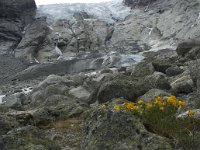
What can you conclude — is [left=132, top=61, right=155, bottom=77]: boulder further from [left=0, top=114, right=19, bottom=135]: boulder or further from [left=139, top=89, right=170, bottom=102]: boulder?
[left=0, top=114, right=19, bottom=135]: boulder

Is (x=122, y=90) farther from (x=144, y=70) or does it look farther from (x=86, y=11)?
(x=86, y=11)

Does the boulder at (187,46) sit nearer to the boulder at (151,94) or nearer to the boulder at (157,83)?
the boulder at (157,83)

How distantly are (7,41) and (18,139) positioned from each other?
170 feet

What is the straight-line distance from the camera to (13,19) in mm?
58969

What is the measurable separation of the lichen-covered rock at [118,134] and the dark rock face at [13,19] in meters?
50.2

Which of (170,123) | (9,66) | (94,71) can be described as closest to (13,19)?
(9,66)

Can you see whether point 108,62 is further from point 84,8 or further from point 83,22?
point 84,8

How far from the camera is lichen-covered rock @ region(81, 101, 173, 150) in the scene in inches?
168

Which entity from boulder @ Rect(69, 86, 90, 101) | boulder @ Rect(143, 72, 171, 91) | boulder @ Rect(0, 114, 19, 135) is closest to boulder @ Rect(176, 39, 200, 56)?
boulder @ Rect(69, 86, 90, 101)

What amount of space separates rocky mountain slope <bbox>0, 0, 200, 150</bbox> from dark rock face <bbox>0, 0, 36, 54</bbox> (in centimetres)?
15

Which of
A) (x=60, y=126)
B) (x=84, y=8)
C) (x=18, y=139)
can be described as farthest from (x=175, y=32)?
(x=18, y=139)

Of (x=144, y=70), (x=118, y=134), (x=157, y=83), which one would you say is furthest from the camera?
(x=144, y=70)

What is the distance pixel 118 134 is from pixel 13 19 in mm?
56994

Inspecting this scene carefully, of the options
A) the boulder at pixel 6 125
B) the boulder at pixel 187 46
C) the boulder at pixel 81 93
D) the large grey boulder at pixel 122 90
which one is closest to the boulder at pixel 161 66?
the boulder at pixel 81 93
